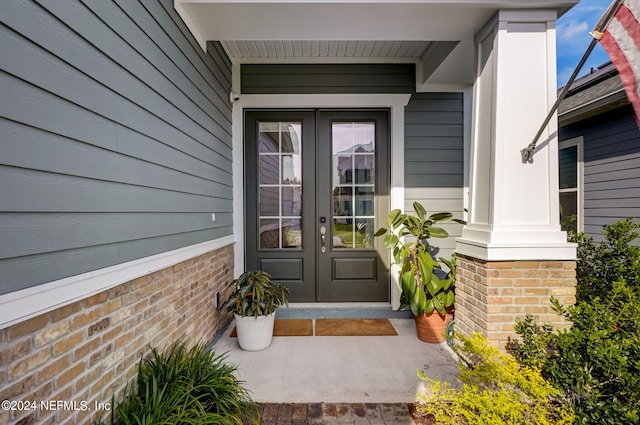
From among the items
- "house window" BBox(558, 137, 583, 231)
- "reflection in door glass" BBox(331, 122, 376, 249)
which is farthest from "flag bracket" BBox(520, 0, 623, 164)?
"house window" BBox(558, 137, 583, 231)

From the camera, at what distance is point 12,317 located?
0.97 m

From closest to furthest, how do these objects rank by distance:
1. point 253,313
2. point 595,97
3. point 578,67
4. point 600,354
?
1. point 600,354
2. point 578,67
3. point 253,313
4. point 595,97

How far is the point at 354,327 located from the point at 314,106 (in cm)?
253

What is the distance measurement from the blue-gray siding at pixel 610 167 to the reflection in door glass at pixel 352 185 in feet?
10.3

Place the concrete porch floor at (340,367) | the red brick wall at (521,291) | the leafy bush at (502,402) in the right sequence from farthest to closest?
the red brick wall at (521,291)
the concrete porch floor at (340,367)
the leafy bush at (502,402)

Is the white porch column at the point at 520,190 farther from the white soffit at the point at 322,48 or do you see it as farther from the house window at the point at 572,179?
the house window at the point at 572,179

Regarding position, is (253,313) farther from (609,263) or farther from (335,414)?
(609,263)

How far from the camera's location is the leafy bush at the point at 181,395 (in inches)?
56.8

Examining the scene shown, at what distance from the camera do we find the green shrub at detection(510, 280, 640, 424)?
4.64ft

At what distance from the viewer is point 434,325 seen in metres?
2.89

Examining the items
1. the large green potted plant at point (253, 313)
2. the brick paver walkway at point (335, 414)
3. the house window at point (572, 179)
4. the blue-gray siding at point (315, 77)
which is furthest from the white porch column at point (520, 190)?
the house window at point (572, 179)

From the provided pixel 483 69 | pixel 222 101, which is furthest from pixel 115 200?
pixel 483 69

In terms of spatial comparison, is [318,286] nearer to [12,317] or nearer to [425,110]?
[425,110]

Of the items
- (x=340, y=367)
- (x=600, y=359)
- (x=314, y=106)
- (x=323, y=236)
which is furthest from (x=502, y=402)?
(x=314, y=106)
